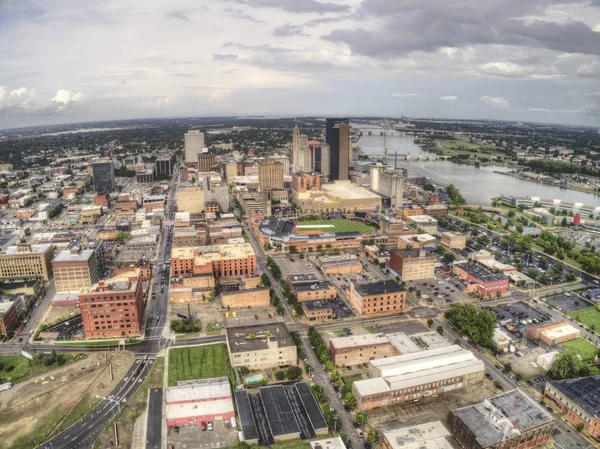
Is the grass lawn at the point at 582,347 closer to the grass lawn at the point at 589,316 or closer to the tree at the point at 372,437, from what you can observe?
the grass lawn at the point at 589,316

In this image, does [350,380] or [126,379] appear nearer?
[126,379]

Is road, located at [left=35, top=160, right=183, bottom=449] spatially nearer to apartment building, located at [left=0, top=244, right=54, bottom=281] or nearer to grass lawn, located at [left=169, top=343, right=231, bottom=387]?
grass lawn, located at [left=169, top=343, right=231, bottom=387]

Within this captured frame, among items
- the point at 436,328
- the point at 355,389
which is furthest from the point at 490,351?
the point at 355,389

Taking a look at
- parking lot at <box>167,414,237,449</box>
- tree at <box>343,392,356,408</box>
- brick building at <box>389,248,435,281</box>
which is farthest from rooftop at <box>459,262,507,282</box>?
parking lot at <box>167,414,237,449</box>

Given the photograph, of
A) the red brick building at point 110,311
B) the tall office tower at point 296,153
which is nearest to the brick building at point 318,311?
the red brick building at point 110,311

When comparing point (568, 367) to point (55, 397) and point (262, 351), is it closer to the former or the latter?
point (262, 351)

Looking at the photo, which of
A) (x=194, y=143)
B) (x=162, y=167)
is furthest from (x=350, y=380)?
(x=194, y=143)
